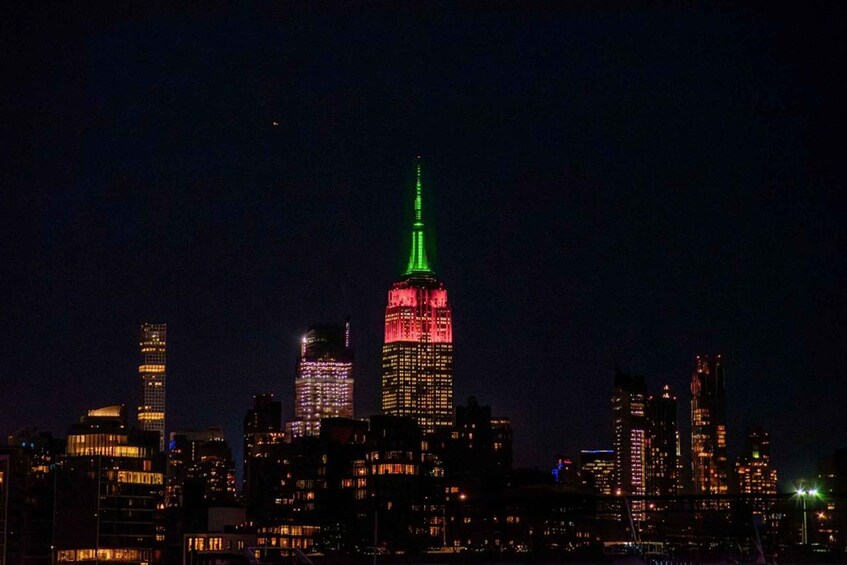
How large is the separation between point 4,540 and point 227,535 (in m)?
32.7

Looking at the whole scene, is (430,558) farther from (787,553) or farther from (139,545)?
(787,553)

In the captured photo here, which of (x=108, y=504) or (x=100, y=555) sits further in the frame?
(x=108, y=504)

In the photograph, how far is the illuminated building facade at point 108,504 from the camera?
156125 mm

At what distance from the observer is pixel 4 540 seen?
150 meters

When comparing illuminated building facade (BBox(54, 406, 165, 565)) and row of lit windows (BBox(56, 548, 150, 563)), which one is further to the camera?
illuminated building facade (BBox(54, 406, 165, 565))

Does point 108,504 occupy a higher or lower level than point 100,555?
higher

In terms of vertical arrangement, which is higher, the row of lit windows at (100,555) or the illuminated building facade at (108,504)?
the illuminated building facade at (108,504)

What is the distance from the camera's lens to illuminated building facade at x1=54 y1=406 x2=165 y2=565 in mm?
156125

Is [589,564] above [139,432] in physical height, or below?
below

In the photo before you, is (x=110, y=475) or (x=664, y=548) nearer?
(x=664, y=548)

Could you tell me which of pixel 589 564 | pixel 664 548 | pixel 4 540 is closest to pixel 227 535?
pixel 4 540

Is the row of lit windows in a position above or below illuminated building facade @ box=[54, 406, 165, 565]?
below

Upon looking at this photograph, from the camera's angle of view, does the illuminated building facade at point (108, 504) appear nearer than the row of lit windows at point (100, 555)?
No

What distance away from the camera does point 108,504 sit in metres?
161
